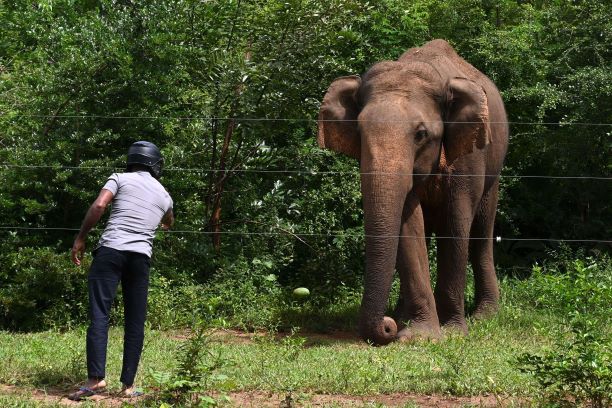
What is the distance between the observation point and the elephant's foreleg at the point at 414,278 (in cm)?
→ 1109

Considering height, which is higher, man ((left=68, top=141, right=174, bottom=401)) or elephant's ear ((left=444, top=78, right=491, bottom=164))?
elephant's ear ((left=444, top=78, right=491, bottom=164))

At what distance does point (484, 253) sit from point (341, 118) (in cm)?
286

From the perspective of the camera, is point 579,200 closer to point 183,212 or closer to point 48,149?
point 183,212

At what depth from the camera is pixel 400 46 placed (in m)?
16.8

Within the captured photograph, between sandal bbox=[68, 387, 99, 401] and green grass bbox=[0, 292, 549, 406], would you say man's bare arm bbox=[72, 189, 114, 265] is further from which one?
green grass bbox=[0, 292, 549, 406]

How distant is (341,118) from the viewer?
11.8m

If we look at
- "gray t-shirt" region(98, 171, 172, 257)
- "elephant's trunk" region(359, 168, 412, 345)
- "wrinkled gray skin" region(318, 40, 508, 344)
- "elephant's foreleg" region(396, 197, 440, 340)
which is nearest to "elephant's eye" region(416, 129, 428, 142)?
"wrinkled gray skin" region(318, 40, 508, 344)

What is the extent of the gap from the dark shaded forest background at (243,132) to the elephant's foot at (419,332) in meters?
1.89

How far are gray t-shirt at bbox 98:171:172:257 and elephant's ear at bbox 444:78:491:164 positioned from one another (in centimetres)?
438

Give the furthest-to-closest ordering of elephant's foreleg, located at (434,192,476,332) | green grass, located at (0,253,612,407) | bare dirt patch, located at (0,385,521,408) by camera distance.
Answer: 1. elephant's foreleg, located at (434,192,476,332)
2. green grass, located at (0,253,612,407)
3. bare dirt patch, located at (0,385,521,408)

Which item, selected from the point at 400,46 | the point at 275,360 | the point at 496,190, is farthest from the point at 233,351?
the point at 400,46

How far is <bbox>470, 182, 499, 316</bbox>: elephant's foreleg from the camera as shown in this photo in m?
13.2

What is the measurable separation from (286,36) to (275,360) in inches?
229

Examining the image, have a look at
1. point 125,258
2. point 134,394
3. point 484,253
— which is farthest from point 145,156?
point 484,253
